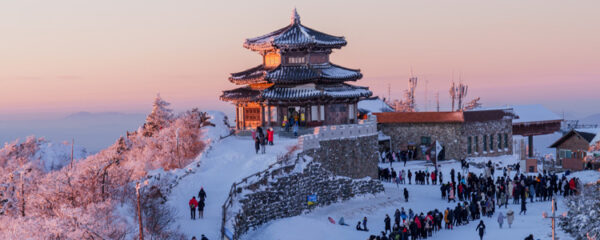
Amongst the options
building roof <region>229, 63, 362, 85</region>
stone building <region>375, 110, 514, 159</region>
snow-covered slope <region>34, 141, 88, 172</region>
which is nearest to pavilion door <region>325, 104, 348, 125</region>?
building roof <region>229, 63, 362, 85</region>

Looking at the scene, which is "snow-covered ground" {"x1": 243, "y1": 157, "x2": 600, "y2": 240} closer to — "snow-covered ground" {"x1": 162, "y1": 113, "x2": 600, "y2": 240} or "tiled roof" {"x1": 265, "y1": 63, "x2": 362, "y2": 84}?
"snow-covered ground" {"x1": 162, "y1": 113, "x2": 600, "y2": 240}

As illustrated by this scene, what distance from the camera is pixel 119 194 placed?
2786cm

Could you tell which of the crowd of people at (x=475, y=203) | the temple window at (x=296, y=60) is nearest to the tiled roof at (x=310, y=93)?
the temple window at (x=296, y=60)

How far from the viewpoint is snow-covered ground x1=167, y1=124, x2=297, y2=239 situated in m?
25.8

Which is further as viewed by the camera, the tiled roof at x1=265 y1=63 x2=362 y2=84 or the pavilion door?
the pavilion door

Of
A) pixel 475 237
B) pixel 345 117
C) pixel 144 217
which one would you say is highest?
pixel 345 117

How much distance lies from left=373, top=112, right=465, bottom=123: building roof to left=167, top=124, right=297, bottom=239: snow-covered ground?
53.8 feet

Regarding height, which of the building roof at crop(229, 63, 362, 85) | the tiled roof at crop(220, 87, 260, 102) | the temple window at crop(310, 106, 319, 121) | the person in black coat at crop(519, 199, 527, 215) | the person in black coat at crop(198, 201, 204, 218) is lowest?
the person in black coat at crop(519, 199, 527, 215)

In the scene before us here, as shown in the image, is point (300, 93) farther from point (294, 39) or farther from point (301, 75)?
point (294, 39)

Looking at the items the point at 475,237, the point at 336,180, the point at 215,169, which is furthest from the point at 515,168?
the point at 215,169

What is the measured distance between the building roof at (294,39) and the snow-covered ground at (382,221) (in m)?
10.00

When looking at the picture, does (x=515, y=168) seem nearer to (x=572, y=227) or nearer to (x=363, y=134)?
(x=363, y=134)

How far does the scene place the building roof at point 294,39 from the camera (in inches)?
1644

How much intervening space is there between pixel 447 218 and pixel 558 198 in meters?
9.34
